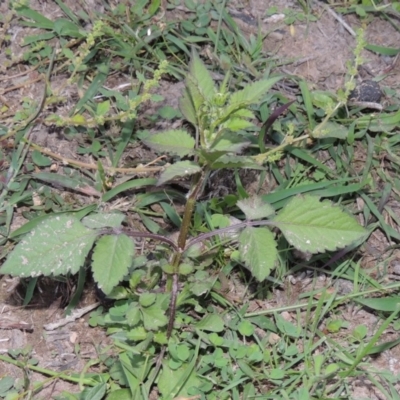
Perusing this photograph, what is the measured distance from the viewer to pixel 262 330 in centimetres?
247

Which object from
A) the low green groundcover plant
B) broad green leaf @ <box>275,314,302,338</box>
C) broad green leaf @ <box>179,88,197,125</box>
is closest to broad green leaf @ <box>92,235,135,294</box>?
the low green groundcover plant

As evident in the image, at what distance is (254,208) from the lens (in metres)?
2.18

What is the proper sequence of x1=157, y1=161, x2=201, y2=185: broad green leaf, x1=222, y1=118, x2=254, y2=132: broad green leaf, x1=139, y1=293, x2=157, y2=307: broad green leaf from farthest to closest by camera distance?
x1=139, y1=293, x2=157, y2=307: broad green leaf < x1=222, y1=118, x2=254, y2=132: broad green leaf < x1=157, y1=161, x2=201, y2=185: broad green leaf

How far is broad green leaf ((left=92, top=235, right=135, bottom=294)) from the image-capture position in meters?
2.01

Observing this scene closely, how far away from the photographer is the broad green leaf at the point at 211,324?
2342 mm

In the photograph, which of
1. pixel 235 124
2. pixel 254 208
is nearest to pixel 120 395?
pixel 254 208

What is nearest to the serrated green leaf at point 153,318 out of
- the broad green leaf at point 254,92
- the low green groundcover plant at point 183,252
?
the low green groundcover plant at point 183,252

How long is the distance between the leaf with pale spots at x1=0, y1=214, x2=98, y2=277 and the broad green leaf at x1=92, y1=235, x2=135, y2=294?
5 centimetres

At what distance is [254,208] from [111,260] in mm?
501

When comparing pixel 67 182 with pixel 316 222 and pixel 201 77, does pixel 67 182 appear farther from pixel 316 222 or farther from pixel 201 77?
pixel 316 222

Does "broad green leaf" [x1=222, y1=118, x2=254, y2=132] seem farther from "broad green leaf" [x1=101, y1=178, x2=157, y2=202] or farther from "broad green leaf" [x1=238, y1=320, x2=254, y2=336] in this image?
"broad green leaf" [x1=238, y1=320, x2=254, y2=336]

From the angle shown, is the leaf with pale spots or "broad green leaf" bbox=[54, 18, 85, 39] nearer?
the leaf with pale spots

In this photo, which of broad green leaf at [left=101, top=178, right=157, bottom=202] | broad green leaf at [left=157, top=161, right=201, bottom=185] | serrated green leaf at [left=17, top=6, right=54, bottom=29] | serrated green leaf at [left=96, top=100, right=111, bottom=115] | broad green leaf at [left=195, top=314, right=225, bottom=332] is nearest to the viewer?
broad green leaf at [left=157, top=161, right=201, bottom=185]

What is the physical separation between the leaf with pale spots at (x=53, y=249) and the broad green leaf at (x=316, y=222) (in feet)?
2.05
